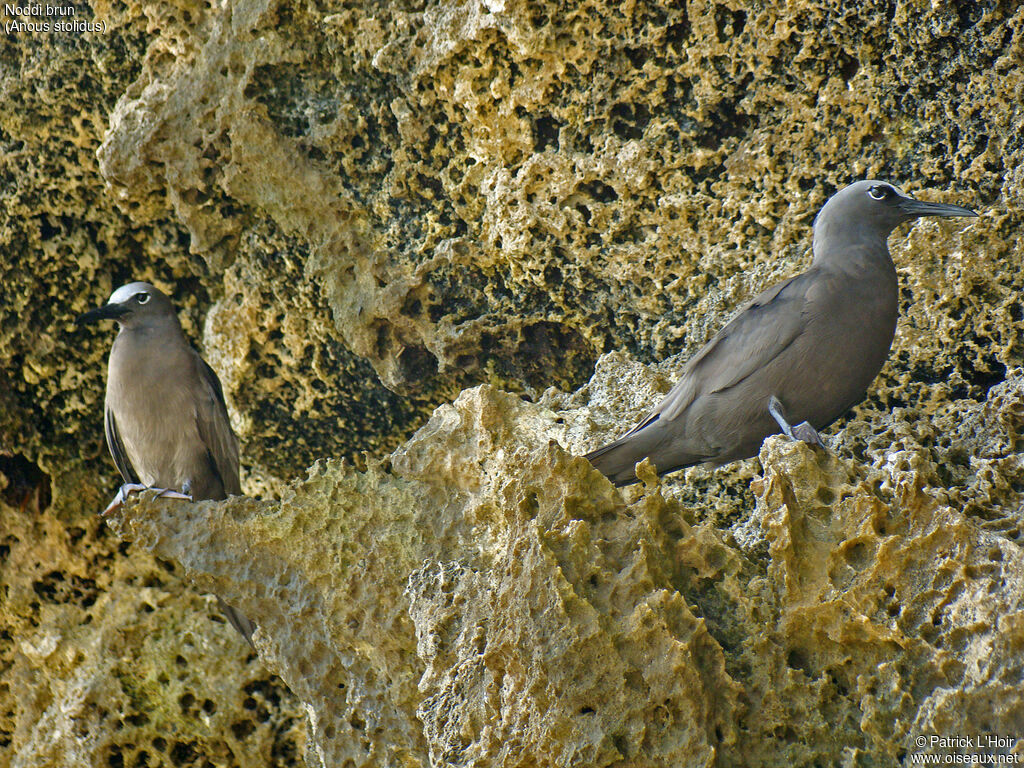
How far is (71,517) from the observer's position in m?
5.46

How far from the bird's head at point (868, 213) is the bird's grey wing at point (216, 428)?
263 centimetres

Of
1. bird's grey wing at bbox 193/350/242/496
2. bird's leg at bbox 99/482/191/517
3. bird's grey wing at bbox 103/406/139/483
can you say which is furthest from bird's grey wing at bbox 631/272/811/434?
bird's grey wing at bbox 103/406/139/483

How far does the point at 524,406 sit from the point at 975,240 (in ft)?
5.80

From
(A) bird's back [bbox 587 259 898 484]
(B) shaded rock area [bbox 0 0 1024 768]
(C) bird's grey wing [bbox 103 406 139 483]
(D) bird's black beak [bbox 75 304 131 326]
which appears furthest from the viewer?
(C) bird's grey wing [bbox 103 406 139 483]

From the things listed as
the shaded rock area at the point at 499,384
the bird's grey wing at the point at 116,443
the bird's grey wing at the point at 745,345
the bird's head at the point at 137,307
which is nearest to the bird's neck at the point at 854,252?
the bird's grey wing at the point at 745,345

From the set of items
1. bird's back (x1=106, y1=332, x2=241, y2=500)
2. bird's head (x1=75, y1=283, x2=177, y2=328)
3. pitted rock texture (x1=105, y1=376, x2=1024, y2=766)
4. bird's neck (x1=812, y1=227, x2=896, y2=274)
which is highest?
bird's head (x1=75, y1=283, x2=177, y2=328)

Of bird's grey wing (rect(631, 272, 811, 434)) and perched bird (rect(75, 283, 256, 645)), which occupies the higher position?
perched bird (rect(75, 283, 256, 645))

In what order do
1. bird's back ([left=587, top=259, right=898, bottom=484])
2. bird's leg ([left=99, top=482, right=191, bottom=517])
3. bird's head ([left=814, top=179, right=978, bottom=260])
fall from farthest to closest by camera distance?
bird's leg ([left=99, top=482, right=191, bottom=517]) < bird's head ([left=814, top=179, right=978, bottom=260]) < bird's back ([left=587, top=259, right=898, bottom=484])

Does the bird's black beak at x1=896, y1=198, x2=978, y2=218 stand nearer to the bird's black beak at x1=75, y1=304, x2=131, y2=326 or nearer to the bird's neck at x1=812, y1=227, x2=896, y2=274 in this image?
the bird's neck at x1=812, y1=227, x2=896, y2=274

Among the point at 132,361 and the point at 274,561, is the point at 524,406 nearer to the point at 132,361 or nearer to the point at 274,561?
the point at 274,561

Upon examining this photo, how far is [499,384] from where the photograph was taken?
15.4 feet

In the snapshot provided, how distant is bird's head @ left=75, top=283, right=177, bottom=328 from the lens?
4504 mm

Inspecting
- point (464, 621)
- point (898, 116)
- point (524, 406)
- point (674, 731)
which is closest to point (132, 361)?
point (524, 406)

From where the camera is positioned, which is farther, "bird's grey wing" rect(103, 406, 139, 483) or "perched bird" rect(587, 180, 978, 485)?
"bird's grey wing" rect(103, 406, 139, 483)
